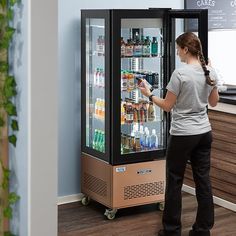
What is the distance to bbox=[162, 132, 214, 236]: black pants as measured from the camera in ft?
13.0

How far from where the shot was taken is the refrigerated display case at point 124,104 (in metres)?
4.51

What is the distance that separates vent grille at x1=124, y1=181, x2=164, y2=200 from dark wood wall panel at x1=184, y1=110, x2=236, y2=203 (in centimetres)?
54

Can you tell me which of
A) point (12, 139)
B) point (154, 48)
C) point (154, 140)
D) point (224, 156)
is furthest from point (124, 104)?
point (12, 139)

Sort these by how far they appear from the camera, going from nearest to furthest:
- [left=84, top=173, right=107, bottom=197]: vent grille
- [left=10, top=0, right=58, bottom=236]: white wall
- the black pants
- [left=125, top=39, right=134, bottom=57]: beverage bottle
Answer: [left=10, top=0, right=58, bottom=236]: white wall, the black pants, [left=125, top=39, right=134, bottom=57]: beverage bottle, [left=84, top=173, right=107, bottom=197]: vent grille

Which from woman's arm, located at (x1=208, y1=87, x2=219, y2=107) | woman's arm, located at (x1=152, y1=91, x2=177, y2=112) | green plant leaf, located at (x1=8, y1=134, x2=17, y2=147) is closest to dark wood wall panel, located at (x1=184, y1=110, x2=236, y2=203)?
woman's arm, located at (x1=208, y1=87, x2=219, y2=107)

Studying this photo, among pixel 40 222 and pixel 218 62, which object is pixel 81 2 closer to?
pixel 218 62

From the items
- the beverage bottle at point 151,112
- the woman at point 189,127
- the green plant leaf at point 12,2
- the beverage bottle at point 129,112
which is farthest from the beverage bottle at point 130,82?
the green plant leaf at point 12,2

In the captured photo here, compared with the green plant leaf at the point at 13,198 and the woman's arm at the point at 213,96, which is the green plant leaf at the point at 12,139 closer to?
the green plant leaf at the point at 13,198

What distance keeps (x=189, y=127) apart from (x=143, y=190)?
108cm

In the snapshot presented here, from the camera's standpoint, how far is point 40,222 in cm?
308

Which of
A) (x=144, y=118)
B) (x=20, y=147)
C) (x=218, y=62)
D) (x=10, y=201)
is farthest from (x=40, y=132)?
(x=218, y=62)

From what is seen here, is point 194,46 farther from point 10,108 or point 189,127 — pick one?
point 10,108

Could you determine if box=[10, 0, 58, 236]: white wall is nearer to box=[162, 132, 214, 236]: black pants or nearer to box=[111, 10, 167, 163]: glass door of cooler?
box=[162, 132, 214, 236]: black pants

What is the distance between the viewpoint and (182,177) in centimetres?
407
